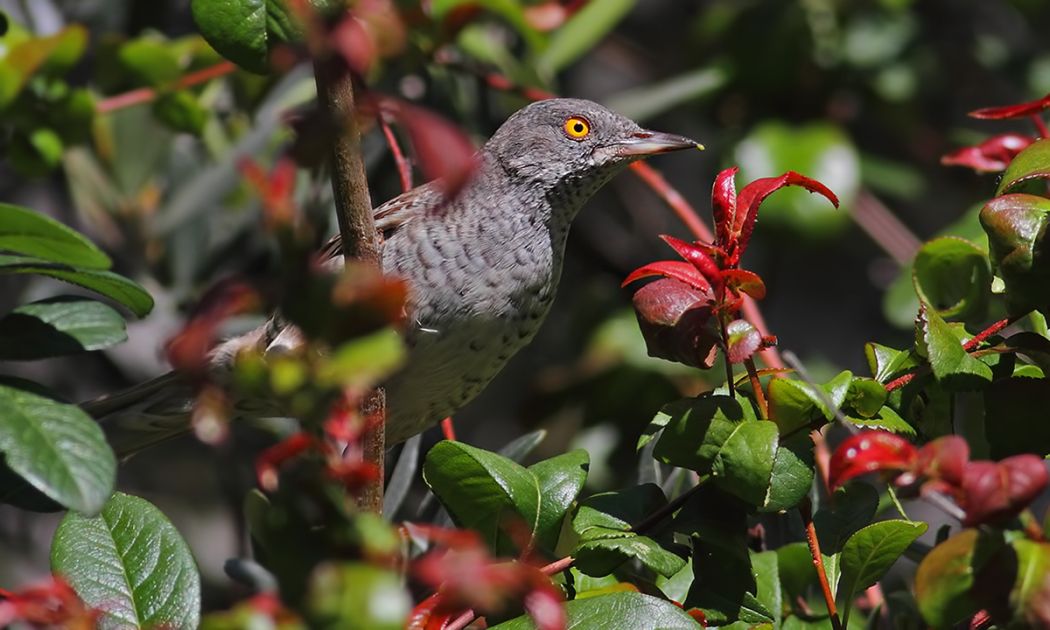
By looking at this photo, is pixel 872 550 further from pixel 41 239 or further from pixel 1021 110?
pixel 41 239

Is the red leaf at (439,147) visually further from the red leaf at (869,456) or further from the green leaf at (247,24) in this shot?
the green leaf at (247,24)

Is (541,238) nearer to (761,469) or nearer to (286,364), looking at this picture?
(761,469)

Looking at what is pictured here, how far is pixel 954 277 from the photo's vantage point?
2055mm

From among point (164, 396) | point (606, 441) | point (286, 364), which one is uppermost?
point (286, 364)

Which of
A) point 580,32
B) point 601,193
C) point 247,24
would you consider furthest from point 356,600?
point 601,193

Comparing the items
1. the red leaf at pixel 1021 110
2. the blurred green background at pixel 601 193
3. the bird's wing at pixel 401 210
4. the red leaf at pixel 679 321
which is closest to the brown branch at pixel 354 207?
the red leaf at pixel 679 321

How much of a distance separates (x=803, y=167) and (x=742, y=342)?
2570 mm

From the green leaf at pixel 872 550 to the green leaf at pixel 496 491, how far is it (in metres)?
0.39

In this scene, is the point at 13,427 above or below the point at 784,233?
above

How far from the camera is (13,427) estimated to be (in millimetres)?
1469

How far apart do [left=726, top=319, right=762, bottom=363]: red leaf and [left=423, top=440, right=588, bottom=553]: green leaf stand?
315mm

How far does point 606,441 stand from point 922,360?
216 centimetres

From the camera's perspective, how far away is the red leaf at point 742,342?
5.32 ft

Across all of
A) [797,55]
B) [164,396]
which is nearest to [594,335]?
[797,55]
